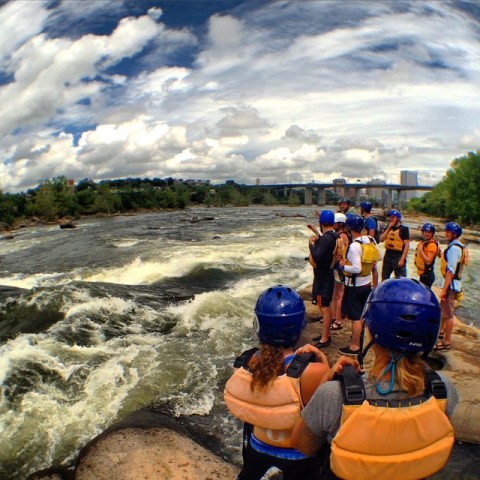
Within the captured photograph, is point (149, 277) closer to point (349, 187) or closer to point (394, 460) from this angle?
point (394, 460)

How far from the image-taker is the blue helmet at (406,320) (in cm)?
180

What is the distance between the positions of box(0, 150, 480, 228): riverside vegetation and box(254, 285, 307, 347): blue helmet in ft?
168

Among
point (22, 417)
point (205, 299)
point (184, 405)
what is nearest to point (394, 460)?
point (184, 405)

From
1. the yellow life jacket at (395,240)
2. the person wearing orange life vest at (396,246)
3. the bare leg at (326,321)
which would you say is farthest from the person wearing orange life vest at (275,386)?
the yellow life jacket at (395,240)

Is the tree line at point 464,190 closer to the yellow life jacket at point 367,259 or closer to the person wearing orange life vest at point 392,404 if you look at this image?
the yellow life jacket at point 367,259

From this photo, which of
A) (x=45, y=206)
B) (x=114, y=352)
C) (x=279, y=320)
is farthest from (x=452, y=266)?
(x=45, y=206)

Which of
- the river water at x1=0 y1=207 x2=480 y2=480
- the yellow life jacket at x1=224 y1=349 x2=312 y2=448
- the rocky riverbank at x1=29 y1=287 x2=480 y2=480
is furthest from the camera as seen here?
the river water at x1=0 y1=207 x2=480 y2=480

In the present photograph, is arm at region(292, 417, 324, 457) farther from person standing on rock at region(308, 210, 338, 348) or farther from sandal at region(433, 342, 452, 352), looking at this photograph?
sandal at region(433, 342, 452, 352)

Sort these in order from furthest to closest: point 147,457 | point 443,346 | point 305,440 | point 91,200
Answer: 1. point 91,200
2. point 443,346
3. point 147,457
4. point 305,440

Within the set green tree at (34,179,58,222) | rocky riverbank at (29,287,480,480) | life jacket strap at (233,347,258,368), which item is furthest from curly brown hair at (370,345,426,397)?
green tree at (34,179,58,222)

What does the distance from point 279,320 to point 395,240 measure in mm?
6395

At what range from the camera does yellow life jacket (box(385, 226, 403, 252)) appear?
7.93 metres

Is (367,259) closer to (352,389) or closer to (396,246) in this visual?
(396,246)

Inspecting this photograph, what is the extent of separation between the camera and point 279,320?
2.27 m
